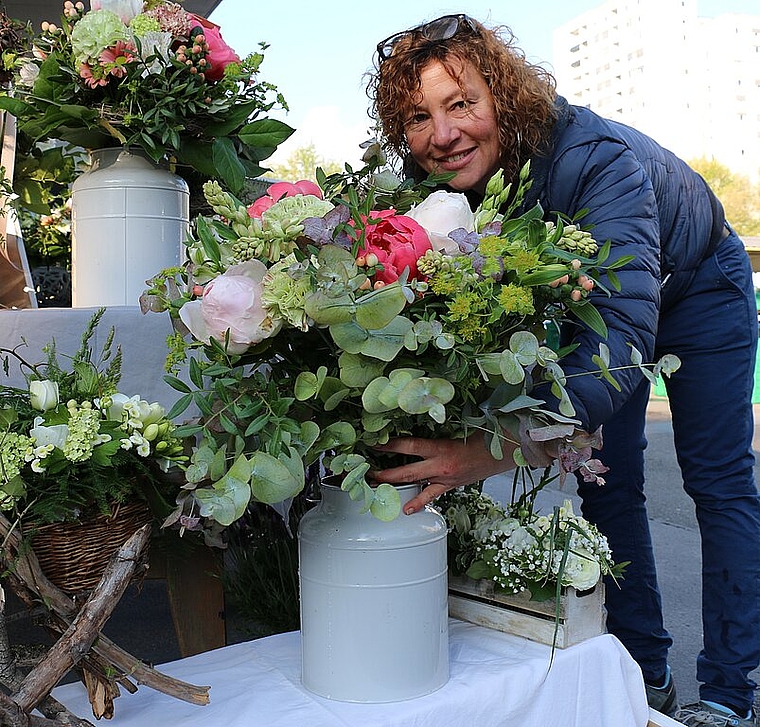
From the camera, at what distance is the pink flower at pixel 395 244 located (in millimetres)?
739

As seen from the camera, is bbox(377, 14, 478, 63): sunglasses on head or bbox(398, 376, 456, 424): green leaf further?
bbox(377, 14, 478, 63): sunglasses on head

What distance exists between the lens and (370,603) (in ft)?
2.66

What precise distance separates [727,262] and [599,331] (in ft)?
2.93

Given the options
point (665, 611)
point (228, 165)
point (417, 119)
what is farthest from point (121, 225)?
point (665, 611)

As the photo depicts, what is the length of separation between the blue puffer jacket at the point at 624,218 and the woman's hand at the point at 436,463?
0.29ft

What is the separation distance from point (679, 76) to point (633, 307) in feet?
203

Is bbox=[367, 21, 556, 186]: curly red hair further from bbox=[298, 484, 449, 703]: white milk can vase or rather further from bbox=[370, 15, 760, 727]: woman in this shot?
bbox=[298, 484, 449, 703]: white milk can vase

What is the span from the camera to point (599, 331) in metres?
0.83

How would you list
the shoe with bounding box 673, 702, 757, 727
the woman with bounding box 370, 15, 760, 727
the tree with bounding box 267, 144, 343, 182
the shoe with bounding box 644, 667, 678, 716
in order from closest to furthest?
the woman with bounding box 370, 15, 760, 727
the shoe with bounding box 673, 702, 757, 727
the shoe with bounding box 644, 667, 678, 716
the tree with bounding box 267, 144, 343, 182

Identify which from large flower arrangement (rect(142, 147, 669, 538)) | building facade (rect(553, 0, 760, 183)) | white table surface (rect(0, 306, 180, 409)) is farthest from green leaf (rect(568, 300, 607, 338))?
building facade (rect(553, 0, 760, 183))

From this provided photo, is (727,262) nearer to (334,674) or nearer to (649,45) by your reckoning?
(334,674)

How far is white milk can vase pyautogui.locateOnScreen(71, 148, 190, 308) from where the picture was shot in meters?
1.27

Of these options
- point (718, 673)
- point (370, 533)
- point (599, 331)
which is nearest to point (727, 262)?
point (718, 673)

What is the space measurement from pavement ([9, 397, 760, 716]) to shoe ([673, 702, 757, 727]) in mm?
567
